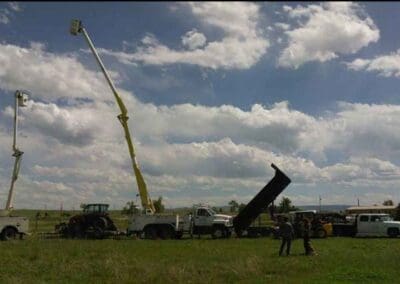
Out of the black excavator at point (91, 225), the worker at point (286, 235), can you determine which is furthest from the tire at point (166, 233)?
the worker at point (286, 235)

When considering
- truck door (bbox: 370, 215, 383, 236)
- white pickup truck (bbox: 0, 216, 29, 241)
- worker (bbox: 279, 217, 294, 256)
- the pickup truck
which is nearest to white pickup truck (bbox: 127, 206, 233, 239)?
white pickup truck (bbox: 0, 216, 29, 241)

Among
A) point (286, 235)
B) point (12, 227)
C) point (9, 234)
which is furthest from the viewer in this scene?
point (12, 227)

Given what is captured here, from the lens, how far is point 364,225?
36031mm

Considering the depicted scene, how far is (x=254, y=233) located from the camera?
3500cm

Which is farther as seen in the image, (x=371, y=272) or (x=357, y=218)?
(x=357, y=218)

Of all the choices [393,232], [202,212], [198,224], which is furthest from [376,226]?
[198,224]

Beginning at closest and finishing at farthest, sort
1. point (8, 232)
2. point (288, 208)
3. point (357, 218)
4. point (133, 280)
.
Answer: point (133, 280), point (8, 232), point (357, 218), point (288, 208)

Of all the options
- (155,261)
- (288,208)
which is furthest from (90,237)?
(288,208)

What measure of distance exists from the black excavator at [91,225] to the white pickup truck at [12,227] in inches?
98.3

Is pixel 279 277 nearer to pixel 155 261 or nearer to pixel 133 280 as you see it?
pixel 133 280

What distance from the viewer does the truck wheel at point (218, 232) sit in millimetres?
34344

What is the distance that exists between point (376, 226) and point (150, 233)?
45.1 feet

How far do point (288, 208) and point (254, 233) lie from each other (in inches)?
1688

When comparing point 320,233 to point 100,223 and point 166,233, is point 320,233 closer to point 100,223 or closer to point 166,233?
point 166,233
